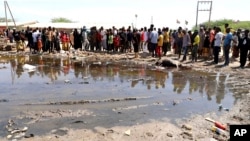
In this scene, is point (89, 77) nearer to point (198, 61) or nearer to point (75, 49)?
point (198, 61)

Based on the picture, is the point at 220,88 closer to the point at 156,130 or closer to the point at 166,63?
the point at 166,63

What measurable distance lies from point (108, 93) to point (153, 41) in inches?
350

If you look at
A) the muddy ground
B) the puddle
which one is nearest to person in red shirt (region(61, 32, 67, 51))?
the puddle

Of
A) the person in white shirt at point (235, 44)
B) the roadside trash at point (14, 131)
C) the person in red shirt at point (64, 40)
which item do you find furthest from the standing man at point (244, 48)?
the roadside trash at point (14, 131)

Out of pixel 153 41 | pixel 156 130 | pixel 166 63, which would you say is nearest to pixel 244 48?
pixel 166 63

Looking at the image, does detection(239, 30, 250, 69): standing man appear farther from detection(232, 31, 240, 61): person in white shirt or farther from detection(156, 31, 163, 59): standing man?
detection(156, 31, 163, 59): standing man

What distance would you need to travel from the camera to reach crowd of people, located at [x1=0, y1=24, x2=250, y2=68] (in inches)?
656

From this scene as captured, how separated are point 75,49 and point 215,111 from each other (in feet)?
49.7

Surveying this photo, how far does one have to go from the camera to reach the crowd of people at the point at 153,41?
54.7ft

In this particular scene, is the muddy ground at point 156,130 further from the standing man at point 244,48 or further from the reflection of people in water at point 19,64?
the reflection of people in water at point 19,64

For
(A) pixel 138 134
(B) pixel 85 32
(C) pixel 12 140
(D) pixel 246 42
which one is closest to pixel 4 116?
(C) pixel 12 140

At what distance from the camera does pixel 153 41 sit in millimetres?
19359

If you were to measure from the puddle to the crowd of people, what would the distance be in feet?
7.42

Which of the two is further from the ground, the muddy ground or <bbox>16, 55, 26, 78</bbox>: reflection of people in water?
the muddy ground
